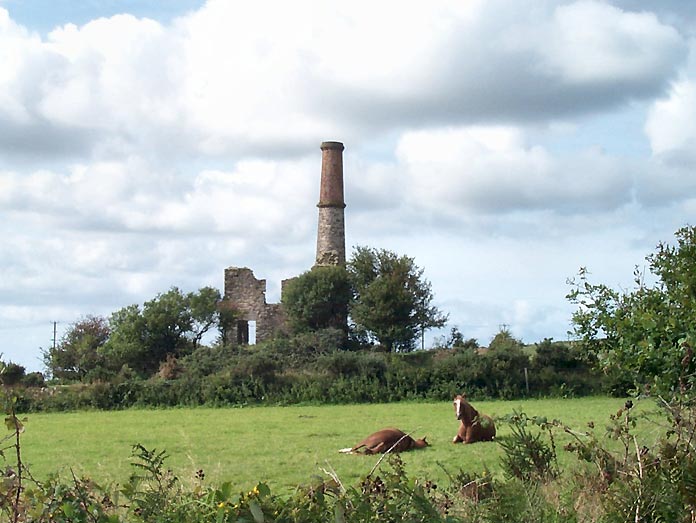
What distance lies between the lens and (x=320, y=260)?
52312 mm

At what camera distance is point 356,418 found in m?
21.1

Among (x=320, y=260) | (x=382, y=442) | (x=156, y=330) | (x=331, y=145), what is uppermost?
(x=331, y=145)

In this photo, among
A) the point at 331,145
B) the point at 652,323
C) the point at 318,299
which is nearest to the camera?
the point at 652,323

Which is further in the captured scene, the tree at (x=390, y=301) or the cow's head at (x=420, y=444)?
the tree at (x=390, y=301)

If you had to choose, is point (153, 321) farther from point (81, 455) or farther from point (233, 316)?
point (81, 455)

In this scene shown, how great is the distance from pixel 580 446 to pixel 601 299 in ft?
22.4

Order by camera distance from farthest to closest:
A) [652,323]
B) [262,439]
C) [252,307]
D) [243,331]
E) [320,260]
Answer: [320,260], [243,331], [252,307], [262,439], [652,323]

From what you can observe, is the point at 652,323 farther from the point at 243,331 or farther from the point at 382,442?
the point at 243,331

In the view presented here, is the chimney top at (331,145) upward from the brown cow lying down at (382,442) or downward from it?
upward

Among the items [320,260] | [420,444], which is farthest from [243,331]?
[420,444]

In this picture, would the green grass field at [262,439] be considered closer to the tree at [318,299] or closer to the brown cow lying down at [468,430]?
the brown cow lying down at [468,430]

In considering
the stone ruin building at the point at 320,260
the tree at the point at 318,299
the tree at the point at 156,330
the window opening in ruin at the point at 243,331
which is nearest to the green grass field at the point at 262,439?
the tree at the point at 156,330

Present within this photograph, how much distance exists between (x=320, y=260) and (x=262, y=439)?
36213 mm

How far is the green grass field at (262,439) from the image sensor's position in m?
11.0
